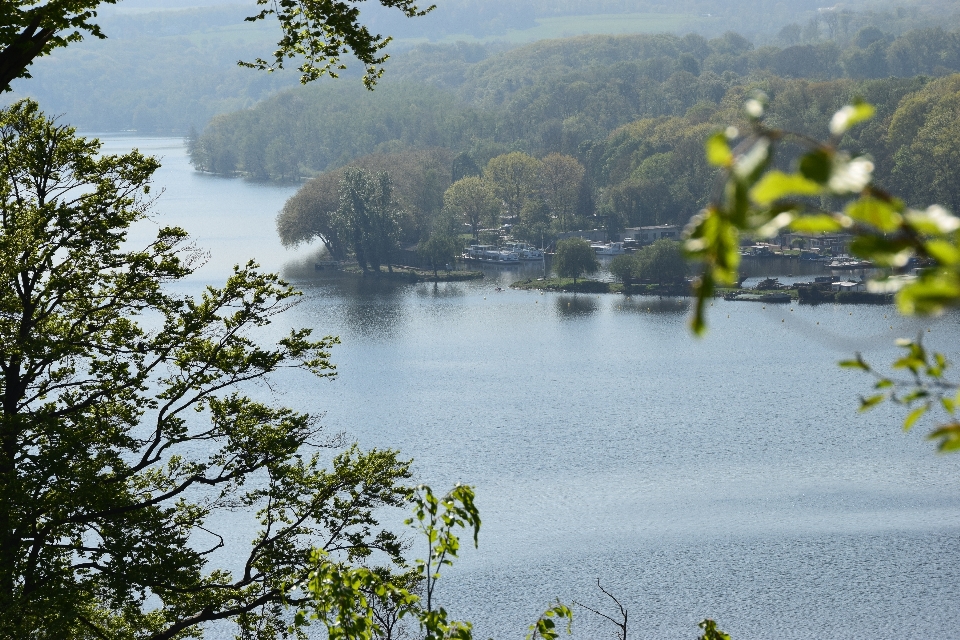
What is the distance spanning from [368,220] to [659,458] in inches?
1460

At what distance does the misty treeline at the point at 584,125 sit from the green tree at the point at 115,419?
5150cm

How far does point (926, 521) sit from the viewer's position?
86.4 ft

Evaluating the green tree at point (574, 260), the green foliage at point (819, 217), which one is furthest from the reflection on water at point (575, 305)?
the green foliage at point (819, 217)

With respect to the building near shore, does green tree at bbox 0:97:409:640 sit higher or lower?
higher

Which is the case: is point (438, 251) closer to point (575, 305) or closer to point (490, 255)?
point (490, 255)

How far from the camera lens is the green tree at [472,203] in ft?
239

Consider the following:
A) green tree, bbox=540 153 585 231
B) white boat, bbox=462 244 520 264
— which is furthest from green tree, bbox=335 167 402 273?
green tree, bbox=540 153 585 231

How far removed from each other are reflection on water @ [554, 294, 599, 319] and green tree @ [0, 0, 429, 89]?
141 ft

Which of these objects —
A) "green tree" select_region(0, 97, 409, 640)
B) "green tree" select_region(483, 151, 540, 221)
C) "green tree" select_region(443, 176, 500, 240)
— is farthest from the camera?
"green tree" select_region(483, 151, 540, 221)

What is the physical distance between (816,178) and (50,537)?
394 inches

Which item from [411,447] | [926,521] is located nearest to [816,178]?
[926,521]

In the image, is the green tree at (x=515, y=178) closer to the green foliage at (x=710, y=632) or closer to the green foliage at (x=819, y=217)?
the green foliage at (x=710, y=632)

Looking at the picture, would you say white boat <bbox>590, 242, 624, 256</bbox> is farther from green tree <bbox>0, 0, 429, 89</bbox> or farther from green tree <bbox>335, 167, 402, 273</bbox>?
A: green tree <bbox>0, 0, 429, 89</bbox>

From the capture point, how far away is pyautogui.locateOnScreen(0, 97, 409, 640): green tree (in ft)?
32.9
